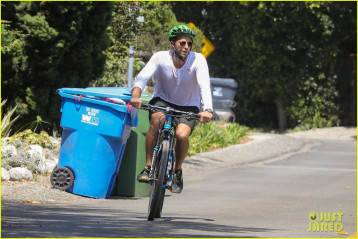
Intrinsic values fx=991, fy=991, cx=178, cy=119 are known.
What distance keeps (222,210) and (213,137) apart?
11.8 m

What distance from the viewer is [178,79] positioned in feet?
32.5

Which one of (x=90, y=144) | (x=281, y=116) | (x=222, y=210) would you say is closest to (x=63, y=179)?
(x=90, y=144)

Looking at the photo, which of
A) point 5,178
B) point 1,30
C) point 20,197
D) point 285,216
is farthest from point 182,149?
point 1,30

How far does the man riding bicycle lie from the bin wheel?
254 cm

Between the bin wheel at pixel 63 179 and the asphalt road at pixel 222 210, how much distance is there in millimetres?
443

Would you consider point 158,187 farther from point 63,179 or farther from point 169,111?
point 63,179

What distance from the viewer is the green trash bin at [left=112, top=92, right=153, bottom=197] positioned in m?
12.8

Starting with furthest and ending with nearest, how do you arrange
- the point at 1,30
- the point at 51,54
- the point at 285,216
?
the point at 51,54 < the point at 1,30 < the point at 285,216

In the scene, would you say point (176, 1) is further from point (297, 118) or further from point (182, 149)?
point (182, 149)

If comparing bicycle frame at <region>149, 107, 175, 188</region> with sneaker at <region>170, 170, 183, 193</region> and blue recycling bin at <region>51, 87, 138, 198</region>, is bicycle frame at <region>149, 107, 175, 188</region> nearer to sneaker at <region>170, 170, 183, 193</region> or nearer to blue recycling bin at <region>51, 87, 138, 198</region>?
sneaker at <region>170, 170, 183, 193</region>

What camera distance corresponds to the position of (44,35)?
16.4 meters

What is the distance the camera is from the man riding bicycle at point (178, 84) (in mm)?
9836

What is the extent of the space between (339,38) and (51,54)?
20.4m

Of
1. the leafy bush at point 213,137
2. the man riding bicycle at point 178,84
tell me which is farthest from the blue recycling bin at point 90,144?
the leafy bush at point 213,137
